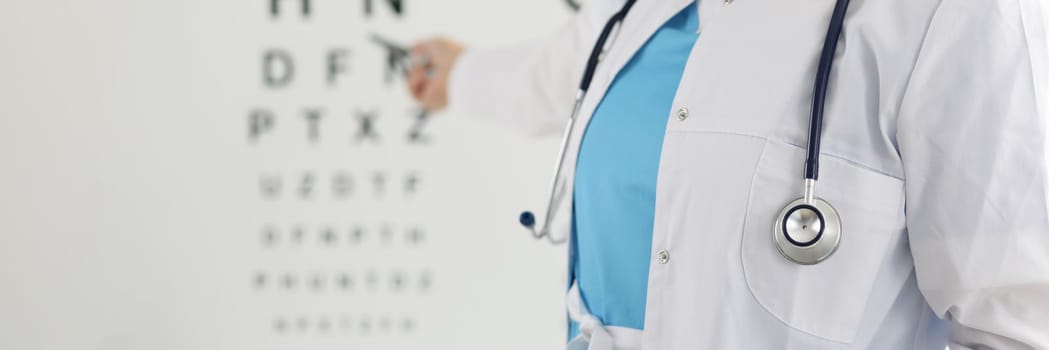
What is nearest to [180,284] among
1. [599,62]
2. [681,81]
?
[599,62]

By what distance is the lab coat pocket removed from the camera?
773 millimetres

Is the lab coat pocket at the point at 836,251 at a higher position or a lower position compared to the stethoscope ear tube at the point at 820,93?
lower

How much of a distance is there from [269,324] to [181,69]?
1.30 feet

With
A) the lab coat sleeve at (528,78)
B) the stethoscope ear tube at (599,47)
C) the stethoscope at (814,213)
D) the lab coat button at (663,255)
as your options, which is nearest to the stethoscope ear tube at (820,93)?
the stethoscope at (814,213)

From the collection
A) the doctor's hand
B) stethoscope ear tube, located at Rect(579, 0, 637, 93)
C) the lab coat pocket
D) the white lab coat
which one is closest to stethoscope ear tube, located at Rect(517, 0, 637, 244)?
stethoscope ear tube, located at Rect(579, 0, 637, 93)

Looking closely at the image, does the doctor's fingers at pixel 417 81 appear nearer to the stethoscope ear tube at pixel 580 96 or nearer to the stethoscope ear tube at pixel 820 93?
the stethoscope ear tube at pixel 580 96

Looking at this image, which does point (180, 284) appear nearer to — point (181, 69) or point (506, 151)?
point (181, 69)

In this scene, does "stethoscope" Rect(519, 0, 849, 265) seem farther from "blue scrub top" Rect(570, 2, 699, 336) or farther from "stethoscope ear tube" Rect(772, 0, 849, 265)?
"blue scrub top" Rect(570, 2, 699, 336)

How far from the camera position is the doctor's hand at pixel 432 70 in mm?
1585

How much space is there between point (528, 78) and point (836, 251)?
0.66 meters

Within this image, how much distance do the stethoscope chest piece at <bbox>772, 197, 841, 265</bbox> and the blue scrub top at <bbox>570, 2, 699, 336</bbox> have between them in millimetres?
129

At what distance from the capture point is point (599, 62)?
42.8 inches

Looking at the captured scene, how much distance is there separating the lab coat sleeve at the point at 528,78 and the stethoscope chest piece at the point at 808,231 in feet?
1.48

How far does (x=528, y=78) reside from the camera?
137cm
